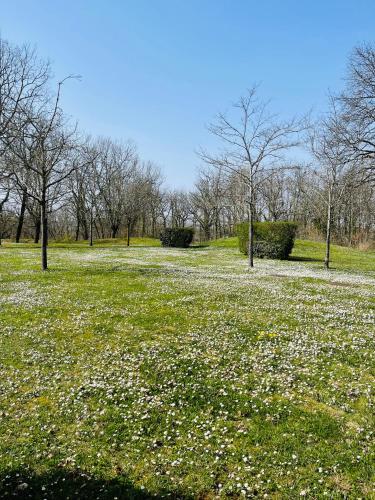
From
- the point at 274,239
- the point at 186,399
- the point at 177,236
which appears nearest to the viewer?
the point at 186,399

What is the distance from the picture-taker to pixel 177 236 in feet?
166

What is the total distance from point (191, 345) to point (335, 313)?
20.2 ft

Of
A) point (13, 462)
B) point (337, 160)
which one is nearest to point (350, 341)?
point (13, 462)

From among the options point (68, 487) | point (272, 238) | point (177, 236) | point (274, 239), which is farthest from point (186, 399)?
point (177, 236)

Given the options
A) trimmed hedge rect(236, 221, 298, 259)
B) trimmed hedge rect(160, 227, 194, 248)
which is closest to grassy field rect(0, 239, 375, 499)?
trimmed hedge rect(236, 221, 298, 259)

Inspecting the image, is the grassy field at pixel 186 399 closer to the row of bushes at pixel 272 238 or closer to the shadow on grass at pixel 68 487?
the shadow on grass at pixel 68 487

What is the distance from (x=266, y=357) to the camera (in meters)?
9.02

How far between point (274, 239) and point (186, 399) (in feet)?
91.5

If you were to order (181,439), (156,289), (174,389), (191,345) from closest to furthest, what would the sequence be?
(181,439) < (174,389) < (191,345) < (156,289)

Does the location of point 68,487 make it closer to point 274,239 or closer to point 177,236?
point 274,239

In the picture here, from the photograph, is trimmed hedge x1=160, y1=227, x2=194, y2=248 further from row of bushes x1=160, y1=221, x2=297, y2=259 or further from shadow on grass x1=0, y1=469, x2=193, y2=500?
shadow on grass x1=0, y1=469, x2=193, y2=500

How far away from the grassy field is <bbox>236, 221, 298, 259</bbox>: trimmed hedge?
19.0m

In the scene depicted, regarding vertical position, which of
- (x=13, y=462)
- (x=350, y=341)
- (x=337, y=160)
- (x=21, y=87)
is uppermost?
(x=21, y=87)

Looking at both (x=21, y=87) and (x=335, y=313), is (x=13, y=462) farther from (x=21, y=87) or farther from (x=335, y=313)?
(x=21, y=87)
